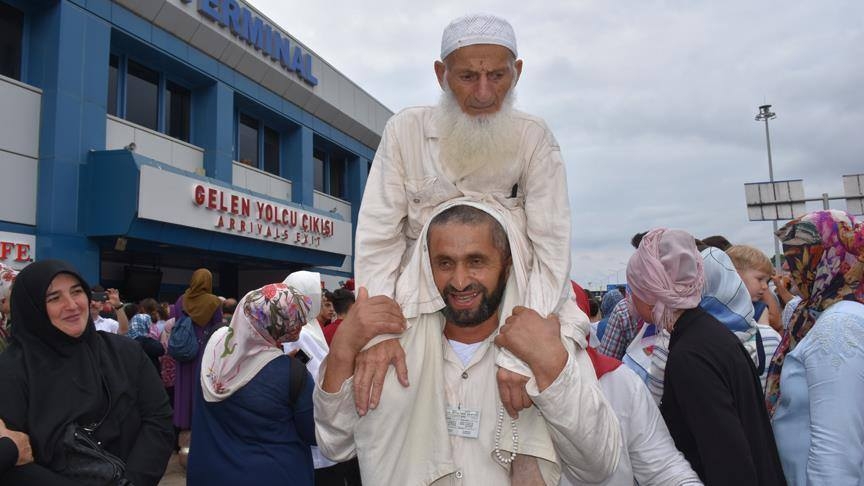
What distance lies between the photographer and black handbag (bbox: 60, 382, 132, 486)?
2598 mm

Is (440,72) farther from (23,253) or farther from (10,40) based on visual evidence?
(10,40)

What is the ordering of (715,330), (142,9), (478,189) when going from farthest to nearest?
(142,9) → (715,330) → (478,189)

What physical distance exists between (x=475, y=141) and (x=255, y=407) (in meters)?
1.94

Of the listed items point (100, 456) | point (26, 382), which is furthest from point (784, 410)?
point (26, 382)

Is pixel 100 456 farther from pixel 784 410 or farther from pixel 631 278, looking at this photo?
pixel 784 410

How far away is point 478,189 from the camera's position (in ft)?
6.72

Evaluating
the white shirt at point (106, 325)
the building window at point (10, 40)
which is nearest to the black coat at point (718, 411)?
the white shirt at point (106, 325)

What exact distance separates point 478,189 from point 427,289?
0.40 m

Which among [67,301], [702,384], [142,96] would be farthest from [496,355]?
A: [142,96]

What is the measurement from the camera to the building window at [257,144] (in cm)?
1619

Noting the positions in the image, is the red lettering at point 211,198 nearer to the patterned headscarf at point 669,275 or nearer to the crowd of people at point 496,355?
the crowd of people at point 496,355

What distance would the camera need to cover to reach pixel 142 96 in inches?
509

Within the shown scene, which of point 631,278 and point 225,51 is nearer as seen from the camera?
point 631,278

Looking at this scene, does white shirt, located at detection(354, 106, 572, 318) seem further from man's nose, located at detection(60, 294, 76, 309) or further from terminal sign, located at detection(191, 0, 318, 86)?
terminal sign, located at detection(191, 0, 318, 86)
